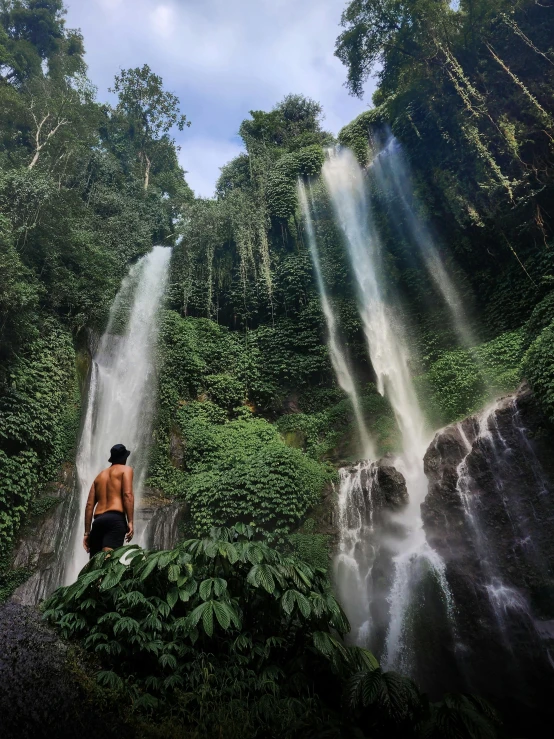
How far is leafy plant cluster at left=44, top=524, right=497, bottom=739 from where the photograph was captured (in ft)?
7.62

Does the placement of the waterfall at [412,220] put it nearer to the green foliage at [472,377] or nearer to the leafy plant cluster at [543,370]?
the green foliage at [472,377]

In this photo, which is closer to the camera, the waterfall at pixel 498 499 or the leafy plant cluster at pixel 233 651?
the leafy plant cluster at pixel 233 651

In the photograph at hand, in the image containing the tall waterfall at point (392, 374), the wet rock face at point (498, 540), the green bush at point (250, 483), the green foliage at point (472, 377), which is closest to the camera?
the wet rock face at point (498, 540)

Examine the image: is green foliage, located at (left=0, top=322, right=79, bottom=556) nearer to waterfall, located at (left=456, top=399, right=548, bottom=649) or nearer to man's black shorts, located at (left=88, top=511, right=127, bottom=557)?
man's black shorts, located at (left=88, top=511, right=127, bottom=557)

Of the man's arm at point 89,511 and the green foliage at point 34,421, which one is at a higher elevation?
the green foliage at point 34,421

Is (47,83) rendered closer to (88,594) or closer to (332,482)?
(332,482)

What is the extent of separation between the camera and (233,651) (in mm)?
3037

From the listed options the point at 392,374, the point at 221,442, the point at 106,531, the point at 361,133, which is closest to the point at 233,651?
the point at 106,531

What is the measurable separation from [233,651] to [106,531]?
1872 mm

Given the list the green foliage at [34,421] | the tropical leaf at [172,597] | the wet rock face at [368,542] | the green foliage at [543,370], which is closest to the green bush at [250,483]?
the wet rock face at [368,542]

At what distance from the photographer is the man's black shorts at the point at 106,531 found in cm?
416

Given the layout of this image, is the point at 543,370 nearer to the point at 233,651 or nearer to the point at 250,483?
the point at 250,483

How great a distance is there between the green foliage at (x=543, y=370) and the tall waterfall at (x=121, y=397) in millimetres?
9124

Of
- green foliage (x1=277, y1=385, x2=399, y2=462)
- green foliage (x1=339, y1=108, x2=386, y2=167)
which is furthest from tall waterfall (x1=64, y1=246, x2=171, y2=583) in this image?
green foliage (x1=339, y1=108, x2=386, y2=167)
